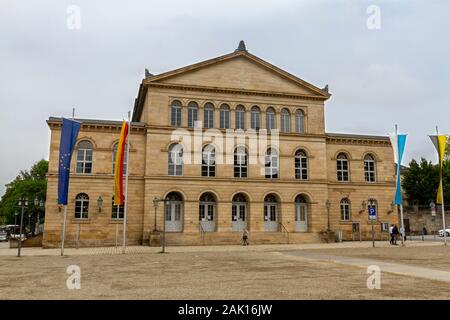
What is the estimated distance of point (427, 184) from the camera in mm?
65688

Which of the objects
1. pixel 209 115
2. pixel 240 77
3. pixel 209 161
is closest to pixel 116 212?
pixel 209 161

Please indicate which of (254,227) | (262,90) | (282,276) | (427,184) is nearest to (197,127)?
(262,90)

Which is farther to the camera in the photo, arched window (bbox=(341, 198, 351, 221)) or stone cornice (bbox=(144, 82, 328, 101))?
arched window (bbox=(341, 198, 351, 221))

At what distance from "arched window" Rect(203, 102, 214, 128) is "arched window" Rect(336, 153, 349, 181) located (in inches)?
514

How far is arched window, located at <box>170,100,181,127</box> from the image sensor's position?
120 feet

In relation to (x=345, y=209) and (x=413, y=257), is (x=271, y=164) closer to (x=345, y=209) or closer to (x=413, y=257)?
(x=345, y=209)

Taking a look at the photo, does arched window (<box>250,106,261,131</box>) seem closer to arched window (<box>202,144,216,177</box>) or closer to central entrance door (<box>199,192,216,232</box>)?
arched window (<box>202,144,216,177</box>)

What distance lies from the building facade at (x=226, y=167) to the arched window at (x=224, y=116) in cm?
9

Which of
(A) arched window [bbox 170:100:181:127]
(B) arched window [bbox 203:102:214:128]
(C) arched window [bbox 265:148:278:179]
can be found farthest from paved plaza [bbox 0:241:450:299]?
(B) arched window [bbox 203:102:214:128]

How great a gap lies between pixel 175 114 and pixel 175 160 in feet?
13.4

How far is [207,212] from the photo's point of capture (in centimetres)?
3616

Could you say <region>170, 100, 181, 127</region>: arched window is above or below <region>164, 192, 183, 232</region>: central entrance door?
above

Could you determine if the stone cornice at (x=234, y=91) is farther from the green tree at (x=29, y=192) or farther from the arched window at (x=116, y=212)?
the green tree at (x=29, y=192)
